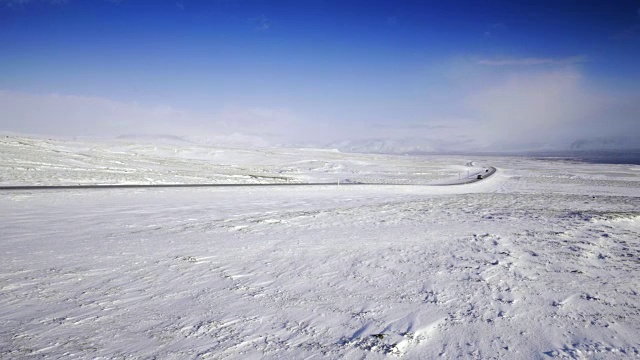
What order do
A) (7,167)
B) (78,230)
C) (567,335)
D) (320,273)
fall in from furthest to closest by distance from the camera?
(7,167) → (78,230) → (320,273) → (567,335)

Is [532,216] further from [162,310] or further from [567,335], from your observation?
[162,310]

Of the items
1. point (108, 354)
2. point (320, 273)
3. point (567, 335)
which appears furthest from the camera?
point (320, 273)

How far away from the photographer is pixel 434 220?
16531 mm

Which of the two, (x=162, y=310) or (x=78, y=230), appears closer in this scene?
(x=162, y=310)

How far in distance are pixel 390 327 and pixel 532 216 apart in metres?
14.6

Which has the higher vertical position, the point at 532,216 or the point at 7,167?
the point at 7,167

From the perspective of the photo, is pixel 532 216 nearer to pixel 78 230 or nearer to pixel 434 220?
pixel 434 220

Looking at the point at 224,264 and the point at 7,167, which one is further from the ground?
the point at 7,167

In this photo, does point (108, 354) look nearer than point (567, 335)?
Yes

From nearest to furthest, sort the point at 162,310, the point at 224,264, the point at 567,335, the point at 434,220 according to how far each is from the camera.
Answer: the point at 567,335 < the point at 162,310 < the point at 224,264 < the point at 434,220

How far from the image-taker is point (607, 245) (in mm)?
11594

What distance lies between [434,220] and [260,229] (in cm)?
828

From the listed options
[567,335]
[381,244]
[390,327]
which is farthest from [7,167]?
[567,335]

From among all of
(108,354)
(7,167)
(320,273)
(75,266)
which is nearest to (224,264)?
(320,273)
